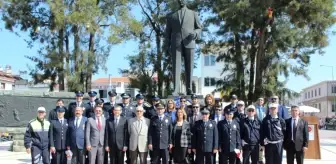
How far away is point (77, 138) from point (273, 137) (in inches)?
150

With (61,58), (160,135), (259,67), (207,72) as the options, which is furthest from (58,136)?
(207,72)

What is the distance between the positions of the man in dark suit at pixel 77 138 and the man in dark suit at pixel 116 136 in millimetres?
478

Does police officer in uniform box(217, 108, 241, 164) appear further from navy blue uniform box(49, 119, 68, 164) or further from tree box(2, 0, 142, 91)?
tree box(2, 0, 142, 91)

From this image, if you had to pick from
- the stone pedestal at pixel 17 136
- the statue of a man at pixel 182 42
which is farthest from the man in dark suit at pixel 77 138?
the stone pedestal at pixel 17 136

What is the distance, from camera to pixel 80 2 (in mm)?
20047

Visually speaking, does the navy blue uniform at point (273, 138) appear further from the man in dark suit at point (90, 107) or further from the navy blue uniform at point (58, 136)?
the navy blue uniform at point (58, 136)

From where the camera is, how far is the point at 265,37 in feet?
70.0

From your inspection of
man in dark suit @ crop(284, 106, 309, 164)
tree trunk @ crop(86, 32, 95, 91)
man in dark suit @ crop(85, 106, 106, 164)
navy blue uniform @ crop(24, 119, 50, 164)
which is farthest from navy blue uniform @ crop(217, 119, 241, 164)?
tree trunk @ crop(86, 32, 95, 91)

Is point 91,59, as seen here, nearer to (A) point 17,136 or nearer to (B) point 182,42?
(A) point 17,136

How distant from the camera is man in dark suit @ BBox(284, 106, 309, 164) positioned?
26.6ft

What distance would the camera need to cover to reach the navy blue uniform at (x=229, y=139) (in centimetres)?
812

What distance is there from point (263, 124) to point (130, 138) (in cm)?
265

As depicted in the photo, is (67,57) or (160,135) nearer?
(160,135)

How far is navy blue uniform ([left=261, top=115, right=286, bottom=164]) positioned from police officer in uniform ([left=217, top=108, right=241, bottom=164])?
53cm
